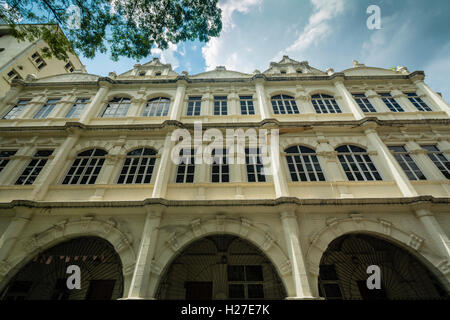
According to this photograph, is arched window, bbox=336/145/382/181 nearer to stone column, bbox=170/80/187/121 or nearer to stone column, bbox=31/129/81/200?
stone column, bbox=170/80/187/121

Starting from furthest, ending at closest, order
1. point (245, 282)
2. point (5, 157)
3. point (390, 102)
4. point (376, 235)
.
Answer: point (390, 102) < point (5, 157) < point (245, 282) < point (376, 235)

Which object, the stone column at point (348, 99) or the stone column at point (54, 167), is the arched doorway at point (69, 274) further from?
the stone column at point (348, 99)

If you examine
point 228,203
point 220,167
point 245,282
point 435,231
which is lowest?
point 245,282

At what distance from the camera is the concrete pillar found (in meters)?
5.75

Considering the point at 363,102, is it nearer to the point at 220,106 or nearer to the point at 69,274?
the point at 220,106

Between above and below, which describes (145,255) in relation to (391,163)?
below

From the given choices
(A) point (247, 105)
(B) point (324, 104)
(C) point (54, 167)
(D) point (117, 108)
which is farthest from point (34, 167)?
(B) point (324, 104)

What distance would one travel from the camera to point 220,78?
472 inches

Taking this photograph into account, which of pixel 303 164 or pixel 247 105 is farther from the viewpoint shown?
pixel 247 105

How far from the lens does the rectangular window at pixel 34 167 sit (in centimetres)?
802

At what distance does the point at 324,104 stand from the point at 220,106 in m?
5.61

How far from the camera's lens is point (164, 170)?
772cm
